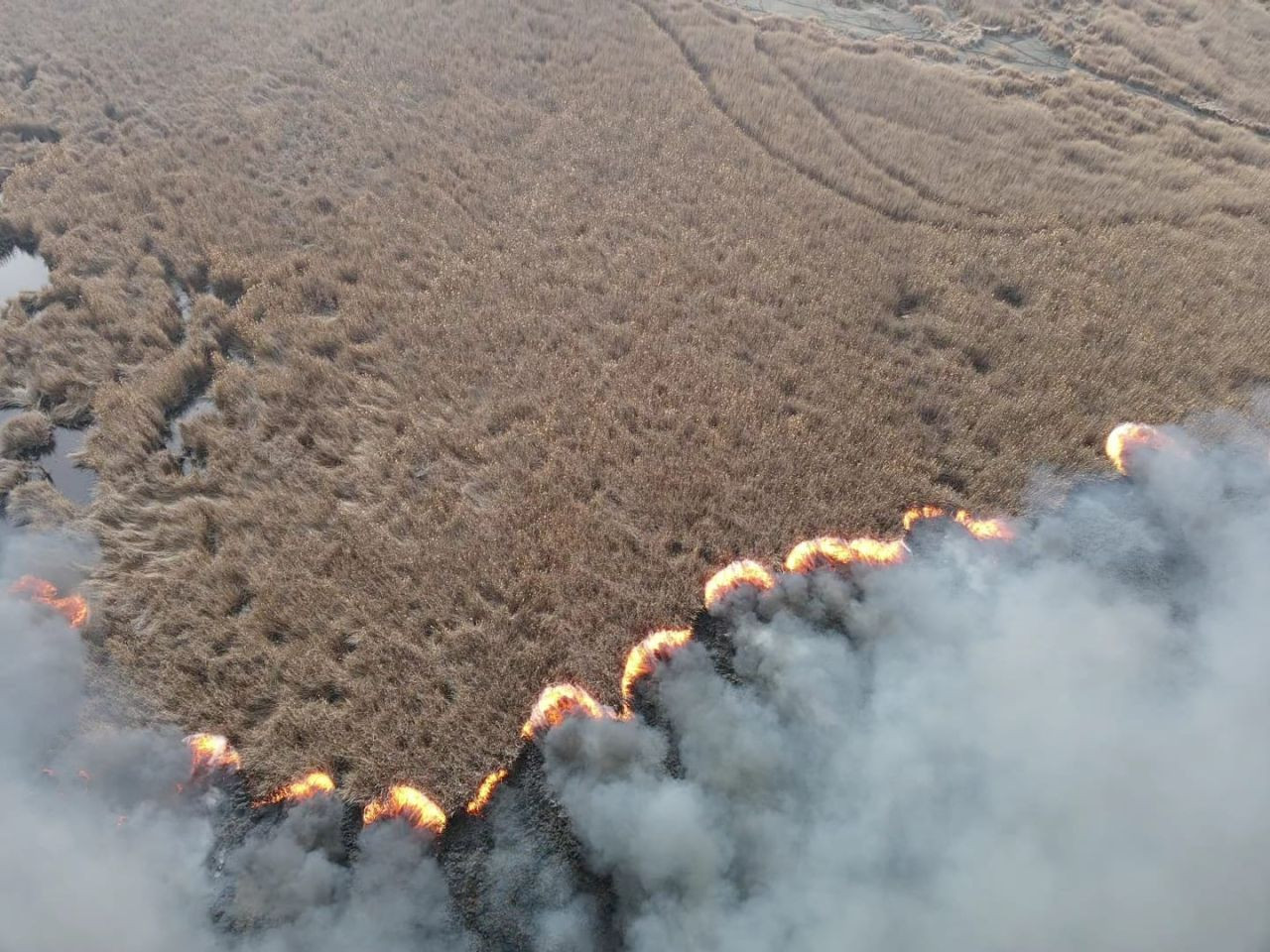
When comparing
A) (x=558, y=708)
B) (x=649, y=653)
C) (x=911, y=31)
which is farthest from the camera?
(x=911, y=31)

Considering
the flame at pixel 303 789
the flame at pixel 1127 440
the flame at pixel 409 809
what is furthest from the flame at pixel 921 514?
the flame at pixel 303 789

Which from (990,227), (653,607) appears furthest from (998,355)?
(653,607)

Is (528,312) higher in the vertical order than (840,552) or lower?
higher

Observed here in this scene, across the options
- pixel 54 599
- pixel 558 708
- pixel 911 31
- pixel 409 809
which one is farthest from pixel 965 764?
pixel 911 31

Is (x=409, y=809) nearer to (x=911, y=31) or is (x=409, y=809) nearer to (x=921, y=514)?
(x=921, y=514)

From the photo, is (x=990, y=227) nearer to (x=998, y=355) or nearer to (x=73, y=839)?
(x=998, y=355)

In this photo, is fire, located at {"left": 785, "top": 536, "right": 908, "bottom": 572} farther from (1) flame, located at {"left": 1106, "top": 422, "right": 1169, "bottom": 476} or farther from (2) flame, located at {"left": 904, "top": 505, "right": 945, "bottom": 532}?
(1) flame, located at {"left": 1106, "top": 422, "right": 1169, "bottom": 476}

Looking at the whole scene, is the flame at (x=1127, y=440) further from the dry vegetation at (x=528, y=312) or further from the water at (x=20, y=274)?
the water at (x=20, y=274)

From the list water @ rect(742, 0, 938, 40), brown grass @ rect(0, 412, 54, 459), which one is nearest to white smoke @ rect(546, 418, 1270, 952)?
brown grass @ rect(0, 412, 54, 459)
